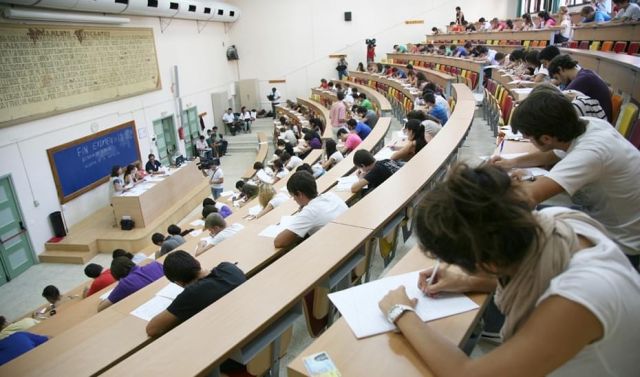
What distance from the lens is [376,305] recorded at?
4.83 feet

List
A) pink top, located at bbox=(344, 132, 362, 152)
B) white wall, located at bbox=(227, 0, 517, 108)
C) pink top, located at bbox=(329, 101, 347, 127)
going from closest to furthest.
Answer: pink top, located at bbox=(344, 132, 362, 152), pink top, located at bbox=(329, 101, 347, 127), white wall, located at bbox=(227, 0, 517, 108)

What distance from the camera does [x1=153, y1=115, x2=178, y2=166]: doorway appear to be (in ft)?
41.1

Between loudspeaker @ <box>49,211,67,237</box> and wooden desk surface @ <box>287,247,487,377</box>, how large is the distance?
8.77 meters

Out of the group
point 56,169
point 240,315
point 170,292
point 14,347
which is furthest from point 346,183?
point 56,169

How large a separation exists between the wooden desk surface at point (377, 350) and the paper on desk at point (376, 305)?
0.07 feet

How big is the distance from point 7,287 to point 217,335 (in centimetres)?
765

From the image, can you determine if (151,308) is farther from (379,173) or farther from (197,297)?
(379,173)

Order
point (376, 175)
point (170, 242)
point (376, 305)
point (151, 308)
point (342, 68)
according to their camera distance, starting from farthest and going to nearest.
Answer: point (342, 68), point (170, 242), point (376, 175), point (151, 308), point (376, 305)

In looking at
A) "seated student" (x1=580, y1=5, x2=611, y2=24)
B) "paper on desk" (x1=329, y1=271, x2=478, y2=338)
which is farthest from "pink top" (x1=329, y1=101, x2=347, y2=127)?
"paper on desk" (x1=329, y1=271, x2=478, y2=338)

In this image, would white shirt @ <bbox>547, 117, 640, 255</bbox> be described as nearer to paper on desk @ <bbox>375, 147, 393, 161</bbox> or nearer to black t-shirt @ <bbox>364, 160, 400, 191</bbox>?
black t-shirt @ <bbox>364, 160, 400, 191</bbox>

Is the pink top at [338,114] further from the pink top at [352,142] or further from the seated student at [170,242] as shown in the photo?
the seated student at [170,242]

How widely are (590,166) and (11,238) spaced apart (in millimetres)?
8948

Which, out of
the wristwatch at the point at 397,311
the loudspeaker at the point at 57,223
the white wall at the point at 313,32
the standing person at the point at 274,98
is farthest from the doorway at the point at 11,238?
the white wall at the point at 313,32

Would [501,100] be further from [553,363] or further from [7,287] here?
[7,287]
